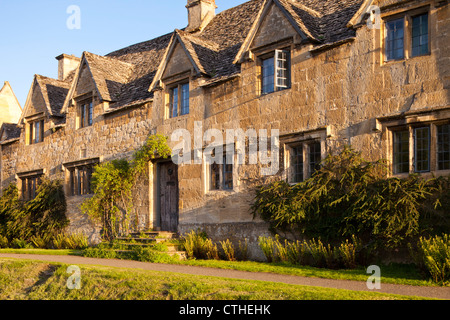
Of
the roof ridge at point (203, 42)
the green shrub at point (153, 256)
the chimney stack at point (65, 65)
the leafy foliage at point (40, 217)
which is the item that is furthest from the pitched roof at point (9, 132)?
the green shrub at point (153, 256)

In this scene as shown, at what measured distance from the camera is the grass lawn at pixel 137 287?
881 centimetres

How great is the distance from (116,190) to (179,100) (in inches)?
172

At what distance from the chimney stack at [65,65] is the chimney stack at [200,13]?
8886 millimetres

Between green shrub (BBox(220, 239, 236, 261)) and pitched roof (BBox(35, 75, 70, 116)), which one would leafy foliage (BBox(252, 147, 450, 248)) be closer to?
green shrub (BBox(220, 239, 236, 261))

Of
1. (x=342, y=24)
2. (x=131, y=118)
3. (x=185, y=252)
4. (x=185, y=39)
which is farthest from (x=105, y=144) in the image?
(x=342, y=24)

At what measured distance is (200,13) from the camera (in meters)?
23.3

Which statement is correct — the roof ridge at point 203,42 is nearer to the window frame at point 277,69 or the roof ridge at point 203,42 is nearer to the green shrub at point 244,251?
the window frame at point 277,69

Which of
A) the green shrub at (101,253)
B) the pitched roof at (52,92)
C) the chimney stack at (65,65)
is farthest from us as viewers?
the chimney stack at (65,65)

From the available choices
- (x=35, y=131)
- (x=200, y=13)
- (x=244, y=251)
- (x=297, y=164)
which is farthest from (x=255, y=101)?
(x=35, y=131)

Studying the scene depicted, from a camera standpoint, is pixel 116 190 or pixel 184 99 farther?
pixel 116 190

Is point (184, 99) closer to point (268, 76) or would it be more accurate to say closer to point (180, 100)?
point (180, 100)

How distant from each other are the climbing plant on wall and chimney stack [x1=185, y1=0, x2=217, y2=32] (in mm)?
6375

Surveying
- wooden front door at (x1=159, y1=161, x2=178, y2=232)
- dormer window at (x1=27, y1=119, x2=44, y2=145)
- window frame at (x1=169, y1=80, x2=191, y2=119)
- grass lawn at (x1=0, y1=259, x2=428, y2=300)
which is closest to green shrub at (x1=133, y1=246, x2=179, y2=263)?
grass lawn at (x1=0, y1=259, x2=428, y2=300)

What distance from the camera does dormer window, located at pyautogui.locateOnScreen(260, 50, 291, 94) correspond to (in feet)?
50.9
